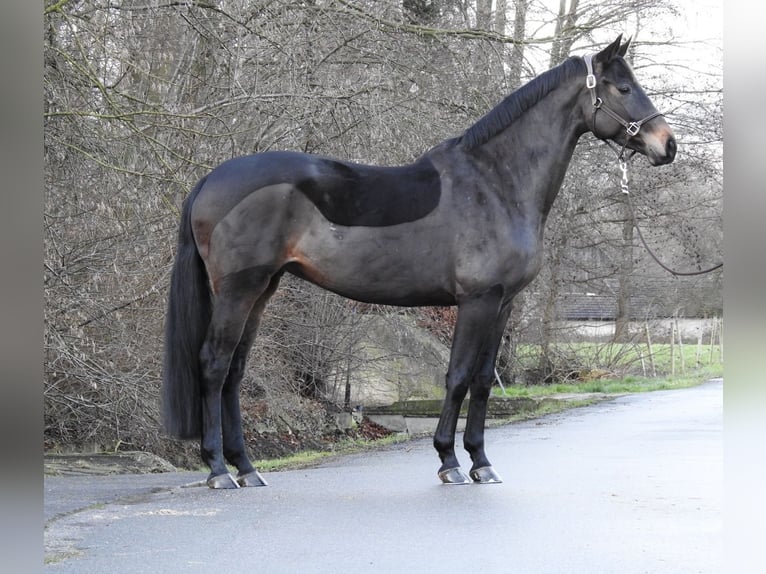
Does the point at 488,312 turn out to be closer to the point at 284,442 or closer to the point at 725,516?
the point at 725,516

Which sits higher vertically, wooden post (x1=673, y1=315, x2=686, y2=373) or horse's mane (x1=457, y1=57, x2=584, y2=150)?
horse's mane (x1=457, y1=57, x2=584, y2=150)

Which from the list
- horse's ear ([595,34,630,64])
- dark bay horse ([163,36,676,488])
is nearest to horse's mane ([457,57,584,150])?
dark bay horse ([163,36,676,488])

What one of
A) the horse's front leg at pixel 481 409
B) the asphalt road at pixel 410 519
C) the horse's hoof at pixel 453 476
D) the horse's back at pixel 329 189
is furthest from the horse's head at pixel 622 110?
the horse's hoof at pixel 453 476

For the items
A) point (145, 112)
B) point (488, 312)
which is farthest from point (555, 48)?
point (488, 312)

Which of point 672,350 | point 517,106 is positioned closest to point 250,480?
point 517,106

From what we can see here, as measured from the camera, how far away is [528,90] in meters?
6.41

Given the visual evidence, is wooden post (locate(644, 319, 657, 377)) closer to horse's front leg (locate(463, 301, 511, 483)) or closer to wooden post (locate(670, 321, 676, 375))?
wooden post (locate(670, 321, 676, 375))

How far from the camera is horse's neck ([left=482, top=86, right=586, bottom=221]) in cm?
627

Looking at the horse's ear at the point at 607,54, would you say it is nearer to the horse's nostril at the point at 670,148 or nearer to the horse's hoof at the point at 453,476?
the horse's nostril at the point at 670,148

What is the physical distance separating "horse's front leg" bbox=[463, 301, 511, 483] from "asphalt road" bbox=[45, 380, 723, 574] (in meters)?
0.19

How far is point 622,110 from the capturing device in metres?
6.16

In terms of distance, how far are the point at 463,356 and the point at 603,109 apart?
1.83 metres
